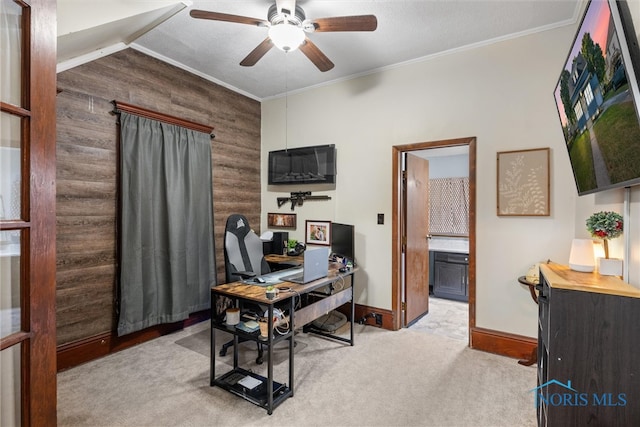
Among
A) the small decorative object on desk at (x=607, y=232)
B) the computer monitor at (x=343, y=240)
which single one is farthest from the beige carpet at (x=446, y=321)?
the small decorative object on desk at (x=607, y=232)

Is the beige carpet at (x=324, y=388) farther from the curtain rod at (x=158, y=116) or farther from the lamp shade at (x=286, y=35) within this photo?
the lamp shade at (x=286, y=35)

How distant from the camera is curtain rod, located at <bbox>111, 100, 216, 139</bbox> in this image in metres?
2.90

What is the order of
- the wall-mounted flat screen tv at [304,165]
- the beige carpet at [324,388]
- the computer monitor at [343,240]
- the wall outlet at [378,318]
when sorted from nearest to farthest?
the beige carpet at [324,388] → the computer monitor at [343,240] → the wall outlet at [378,318] → the wall-mounted flat screen tv at [304,165]

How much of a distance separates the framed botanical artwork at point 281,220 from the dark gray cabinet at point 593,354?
320cm

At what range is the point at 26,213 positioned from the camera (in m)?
0.96

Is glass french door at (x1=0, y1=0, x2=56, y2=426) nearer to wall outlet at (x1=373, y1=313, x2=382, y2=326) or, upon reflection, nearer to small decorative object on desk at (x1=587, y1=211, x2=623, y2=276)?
small decorative object on desk at (x1=587, y1=211, x2=623, y2=276)

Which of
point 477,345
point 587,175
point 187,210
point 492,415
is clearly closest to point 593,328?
point 587,175

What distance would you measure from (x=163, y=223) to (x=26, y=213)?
238cm

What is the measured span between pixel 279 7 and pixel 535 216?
271 centimetres

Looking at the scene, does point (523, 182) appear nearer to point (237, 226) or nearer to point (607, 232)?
point (607, 232)

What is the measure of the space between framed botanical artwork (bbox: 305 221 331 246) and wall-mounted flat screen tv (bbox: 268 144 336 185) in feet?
1.78

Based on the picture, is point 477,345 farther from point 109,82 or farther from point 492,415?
point 109,82
